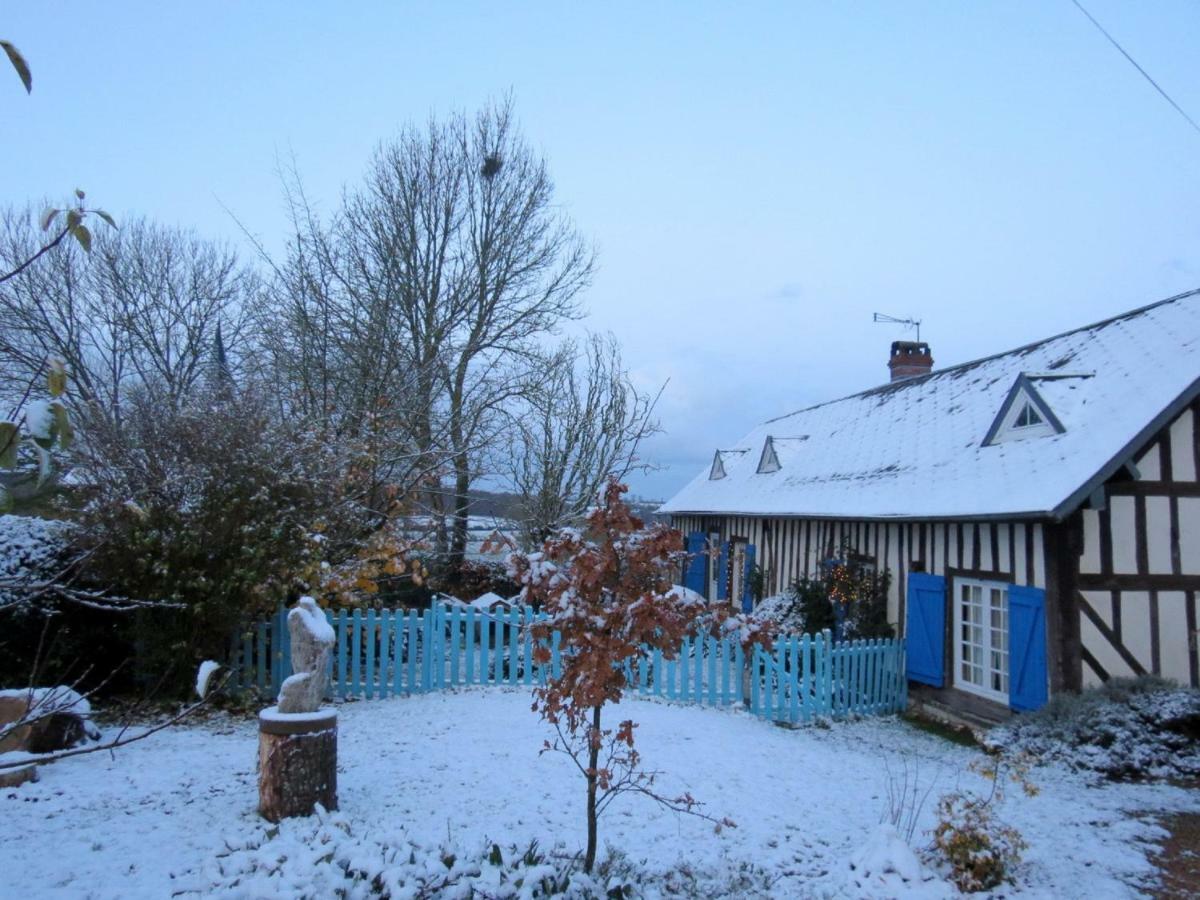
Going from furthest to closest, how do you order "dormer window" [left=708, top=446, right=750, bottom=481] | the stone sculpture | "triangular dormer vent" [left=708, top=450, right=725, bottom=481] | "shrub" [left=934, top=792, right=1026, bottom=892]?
"triangular dormer vent" [left=708, top=450, right=725, bottom=481], "dormer window" [left=708, top=446, right=750, bottom=481], the stone sculpture, "shrub" [left=934, top=792, right=1026, bottom=892]

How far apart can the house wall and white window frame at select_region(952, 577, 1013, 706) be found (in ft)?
2.95

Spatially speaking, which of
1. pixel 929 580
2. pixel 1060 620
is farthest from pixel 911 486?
pixel 1060 620

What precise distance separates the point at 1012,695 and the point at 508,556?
6.94 m

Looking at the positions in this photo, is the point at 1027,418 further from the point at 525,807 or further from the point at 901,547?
the point at 525,807

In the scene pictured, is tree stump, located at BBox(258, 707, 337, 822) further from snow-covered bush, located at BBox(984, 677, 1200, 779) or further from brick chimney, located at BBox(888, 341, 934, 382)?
brick chimney, located at BBox(888, 341, 934, 382)

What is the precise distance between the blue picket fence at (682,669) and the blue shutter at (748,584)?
4922 millimetres

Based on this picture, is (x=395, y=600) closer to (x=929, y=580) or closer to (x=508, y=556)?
(x=929, y=580)

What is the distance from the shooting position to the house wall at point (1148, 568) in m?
8.54

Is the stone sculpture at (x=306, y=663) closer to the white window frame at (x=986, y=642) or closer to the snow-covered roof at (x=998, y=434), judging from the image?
the snow-covered roof at (x=998, y=434)

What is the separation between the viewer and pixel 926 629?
1039 cm

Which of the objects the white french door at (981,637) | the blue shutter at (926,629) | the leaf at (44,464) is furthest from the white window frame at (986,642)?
the leaf at (44,464)

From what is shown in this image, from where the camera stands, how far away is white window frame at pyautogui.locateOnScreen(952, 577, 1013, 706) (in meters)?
9.32

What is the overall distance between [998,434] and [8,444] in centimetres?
1123

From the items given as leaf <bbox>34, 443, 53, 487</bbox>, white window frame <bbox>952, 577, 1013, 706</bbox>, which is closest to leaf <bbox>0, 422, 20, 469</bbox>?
leaf <bbox>34, 443, 53, 487</bbox>
